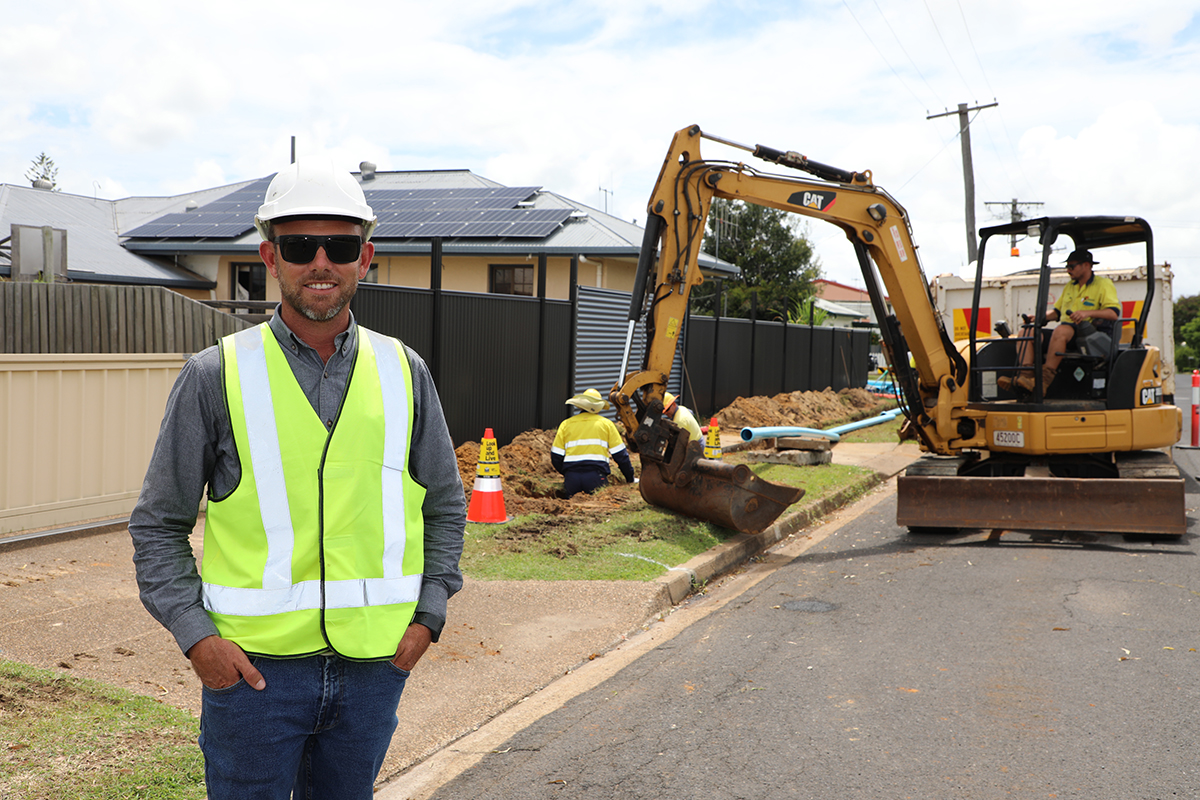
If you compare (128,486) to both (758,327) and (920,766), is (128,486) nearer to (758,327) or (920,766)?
(920,766)

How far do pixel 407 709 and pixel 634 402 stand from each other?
17.7 feet

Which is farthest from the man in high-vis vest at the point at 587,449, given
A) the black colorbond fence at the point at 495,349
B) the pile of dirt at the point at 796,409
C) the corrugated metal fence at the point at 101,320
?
the pile of dirt at the point at 796,409

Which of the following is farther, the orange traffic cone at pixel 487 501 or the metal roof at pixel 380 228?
the metal roof at pixel 380 228

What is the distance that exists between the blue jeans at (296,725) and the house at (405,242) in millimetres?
16437

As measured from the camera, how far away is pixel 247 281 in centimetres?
2391

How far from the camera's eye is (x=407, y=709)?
195 inches

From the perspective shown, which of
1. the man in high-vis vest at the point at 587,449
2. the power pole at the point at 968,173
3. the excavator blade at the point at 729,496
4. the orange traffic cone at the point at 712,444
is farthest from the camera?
the power pole at the point at 968,173

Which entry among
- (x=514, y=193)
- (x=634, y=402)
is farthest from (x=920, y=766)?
(x=514, y=193)

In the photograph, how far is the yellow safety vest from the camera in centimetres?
228

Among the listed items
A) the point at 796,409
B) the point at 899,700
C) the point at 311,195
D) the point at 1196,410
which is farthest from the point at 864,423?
the point at 311,195

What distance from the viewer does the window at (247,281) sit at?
23672 millimetres

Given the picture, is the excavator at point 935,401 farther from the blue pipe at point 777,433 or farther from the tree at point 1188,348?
the tree at point 1188,348

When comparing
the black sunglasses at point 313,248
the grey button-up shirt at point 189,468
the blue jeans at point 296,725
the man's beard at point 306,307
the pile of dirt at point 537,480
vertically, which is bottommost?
the pile of dirt at point 537,480

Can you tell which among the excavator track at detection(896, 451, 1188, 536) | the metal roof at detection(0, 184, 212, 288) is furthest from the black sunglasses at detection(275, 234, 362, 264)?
the metal roof at detection(0, 184, 212, 288)
